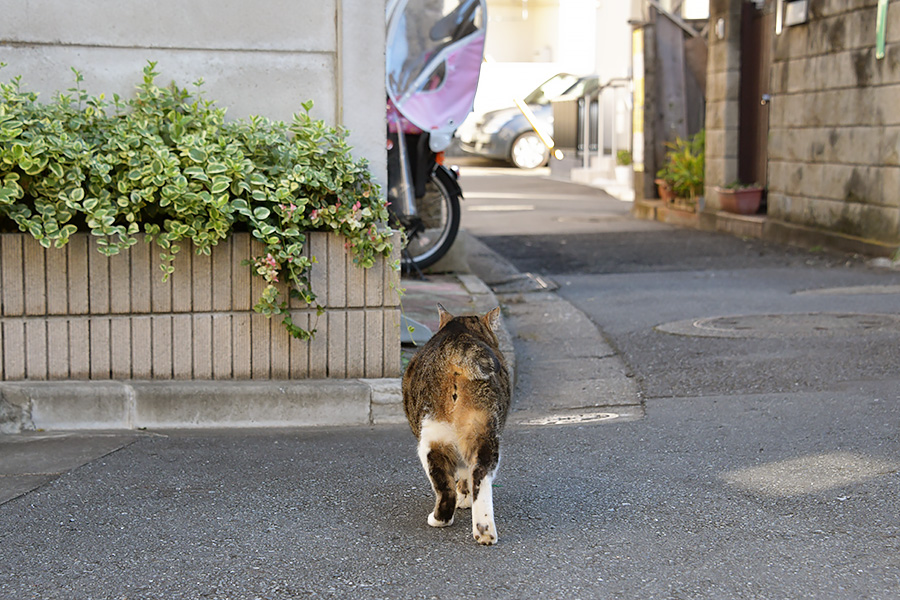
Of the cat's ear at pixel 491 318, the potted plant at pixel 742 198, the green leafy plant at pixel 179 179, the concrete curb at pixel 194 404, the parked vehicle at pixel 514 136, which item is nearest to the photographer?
the cat's ear at pixel 491 318

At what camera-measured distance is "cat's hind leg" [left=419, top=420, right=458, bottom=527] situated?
352cm

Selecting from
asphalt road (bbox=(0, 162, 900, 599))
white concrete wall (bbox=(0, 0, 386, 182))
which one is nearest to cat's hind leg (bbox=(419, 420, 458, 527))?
asphalt road (bbox=(0, 162, 900, 599))

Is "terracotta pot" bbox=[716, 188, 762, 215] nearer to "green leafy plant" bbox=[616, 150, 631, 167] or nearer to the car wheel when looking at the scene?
"green leafy plant" bbox=[616, 150, 631, 167]

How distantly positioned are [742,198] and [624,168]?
7073mm

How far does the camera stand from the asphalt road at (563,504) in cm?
322

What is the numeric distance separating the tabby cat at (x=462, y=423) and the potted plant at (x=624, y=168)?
1621 centimetres

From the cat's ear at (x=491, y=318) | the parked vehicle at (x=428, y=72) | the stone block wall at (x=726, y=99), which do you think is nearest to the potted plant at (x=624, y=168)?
the stone block wall at (x=726, y=99)

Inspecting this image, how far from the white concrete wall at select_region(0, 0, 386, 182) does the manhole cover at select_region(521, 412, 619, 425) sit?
151 centimetres

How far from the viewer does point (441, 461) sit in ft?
11.6

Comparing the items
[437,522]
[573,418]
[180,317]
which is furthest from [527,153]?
[437,522]

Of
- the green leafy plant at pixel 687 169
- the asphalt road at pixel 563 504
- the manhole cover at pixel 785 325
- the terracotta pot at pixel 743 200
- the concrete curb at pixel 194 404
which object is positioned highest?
the green leafy plant at pixel 687 169

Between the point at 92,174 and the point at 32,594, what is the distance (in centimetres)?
224

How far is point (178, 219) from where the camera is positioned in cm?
495

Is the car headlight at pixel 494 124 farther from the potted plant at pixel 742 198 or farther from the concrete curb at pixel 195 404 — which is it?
the concrete curb at pixel 195 404
